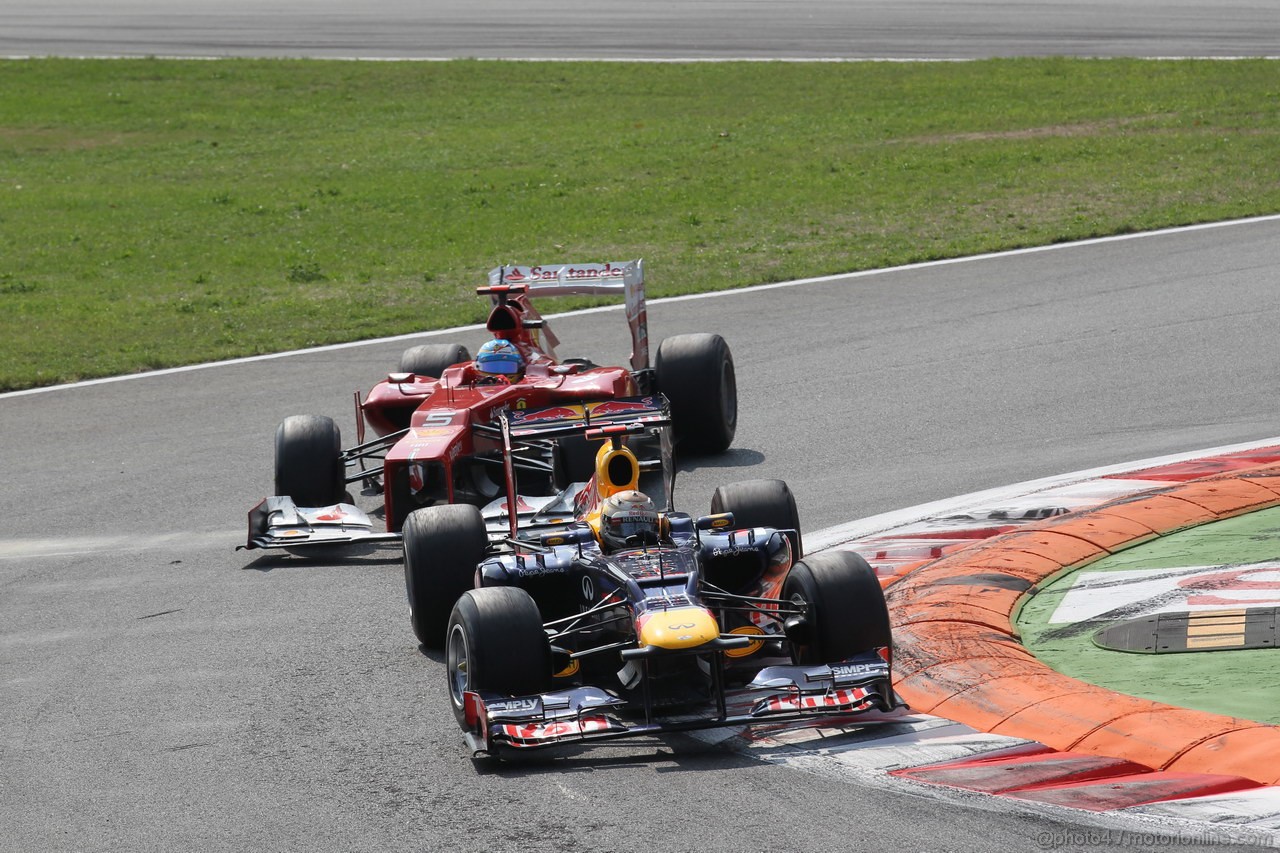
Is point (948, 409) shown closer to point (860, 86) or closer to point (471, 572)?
point (471, 572)

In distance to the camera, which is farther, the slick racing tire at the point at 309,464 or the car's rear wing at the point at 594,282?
the car's rear wing at the point at 594,282

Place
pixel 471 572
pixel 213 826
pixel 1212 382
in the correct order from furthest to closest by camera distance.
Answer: pixel 1212 382, pixel 471 572, pixel 213 826

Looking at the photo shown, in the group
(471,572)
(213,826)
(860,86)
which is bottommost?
(213,826)

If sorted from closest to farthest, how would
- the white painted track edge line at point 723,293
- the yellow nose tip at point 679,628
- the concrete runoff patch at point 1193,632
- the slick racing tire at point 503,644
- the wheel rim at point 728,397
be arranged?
the yellow nose tip at point 679,628 < the slick racing tire at point 503,644 < the concrete runoff patch at point 1193,632 < the wheel rim at point 728,397 < the white painted track edge line at point 723,293

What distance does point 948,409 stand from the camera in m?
13.7

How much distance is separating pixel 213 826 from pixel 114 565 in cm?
459

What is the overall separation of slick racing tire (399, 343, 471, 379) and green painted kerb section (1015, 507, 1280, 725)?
20.4 ft

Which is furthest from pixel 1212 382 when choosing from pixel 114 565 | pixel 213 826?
pixel 213 826

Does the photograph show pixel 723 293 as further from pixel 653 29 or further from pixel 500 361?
pixel 653 29

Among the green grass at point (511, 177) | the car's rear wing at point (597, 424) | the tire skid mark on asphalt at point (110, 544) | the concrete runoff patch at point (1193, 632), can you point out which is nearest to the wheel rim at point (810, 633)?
the concrete runoff patch at point (1193, 632)

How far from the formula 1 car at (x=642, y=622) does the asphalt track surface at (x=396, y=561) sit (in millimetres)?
248

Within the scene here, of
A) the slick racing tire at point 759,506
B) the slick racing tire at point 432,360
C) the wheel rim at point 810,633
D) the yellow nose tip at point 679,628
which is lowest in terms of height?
the wheel rim at point 810,633

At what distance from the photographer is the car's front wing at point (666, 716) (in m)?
7.05

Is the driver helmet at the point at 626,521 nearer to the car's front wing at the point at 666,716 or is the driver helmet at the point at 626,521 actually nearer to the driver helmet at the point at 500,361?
the car's front wing at the point at 666,716
